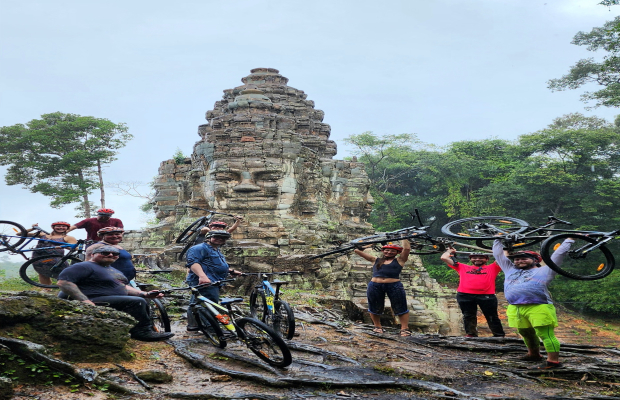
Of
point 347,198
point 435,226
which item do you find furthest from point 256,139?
point 435,226

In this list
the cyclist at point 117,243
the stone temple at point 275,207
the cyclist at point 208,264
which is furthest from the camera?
the stone temple at point 275,207

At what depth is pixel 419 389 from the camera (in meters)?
5.08

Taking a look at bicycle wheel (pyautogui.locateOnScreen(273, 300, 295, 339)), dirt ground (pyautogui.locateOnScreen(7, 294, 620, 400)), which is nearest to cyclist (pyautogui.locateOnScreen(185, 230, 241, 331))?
dirt ground (pyautogui.locateOnScreen(7, 294, 620, 400))

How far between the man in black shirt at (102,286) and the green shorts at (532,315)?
15.0 feet

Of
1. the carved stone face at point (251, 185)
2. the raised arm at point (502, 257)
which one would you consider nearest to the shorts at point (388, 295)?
the raised arm at point (502, 257)

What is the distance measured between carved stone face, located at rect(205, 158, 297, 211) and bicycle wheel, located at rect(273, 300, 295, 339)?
1025 cm

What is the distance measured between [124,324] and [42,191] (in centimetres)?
2480

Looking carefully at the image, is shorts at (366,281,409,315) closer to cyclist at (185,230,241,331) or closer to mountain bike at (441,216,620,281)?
mountain bike at (441,216,620,281)

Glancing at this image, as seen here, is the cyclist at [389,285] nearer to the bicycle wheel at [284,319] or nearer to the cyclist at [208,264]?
the bicycle wheel at [284,319]

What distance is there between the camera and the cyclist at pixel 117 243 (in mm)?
6445

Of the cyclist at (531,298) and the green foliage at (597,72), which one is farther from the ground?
the green foliage at (597,72)

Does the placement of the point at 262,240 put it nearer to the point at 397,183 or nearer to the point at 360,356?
the point at 360,356

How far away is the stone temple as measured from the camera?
53.3 ft

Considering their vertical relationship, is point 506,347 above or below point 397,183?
below
